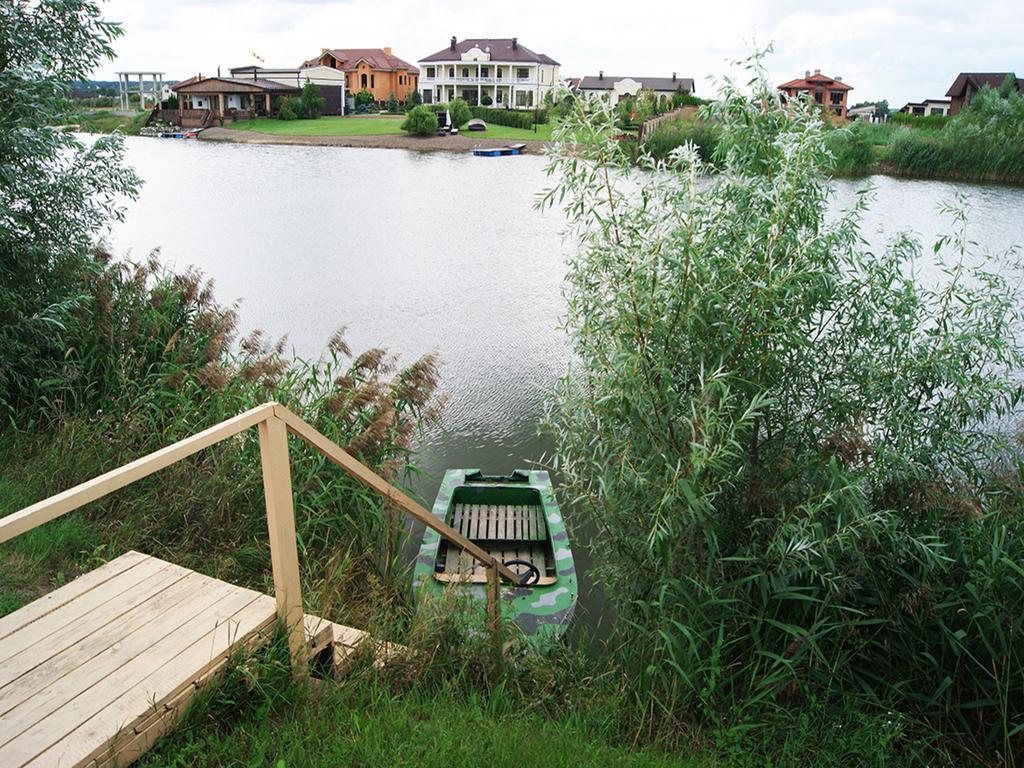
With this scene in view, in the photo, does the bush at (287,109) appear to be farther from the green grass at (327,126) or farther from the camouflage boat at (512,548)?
the camouflage boat at (512,548)

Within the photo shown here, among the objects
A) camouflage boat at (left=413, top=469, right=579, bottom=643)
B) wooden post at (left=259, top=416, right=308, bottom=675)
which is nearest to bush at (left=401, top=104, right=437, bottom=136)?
camouflage boat at (left=413, top=469, right=579, bottom=643)

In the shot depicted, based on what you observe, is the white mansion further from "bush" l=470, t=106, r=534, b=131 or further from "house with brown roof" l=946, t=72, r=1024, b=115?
"house with brown roof" l=946, t=72, r=1024, b=115

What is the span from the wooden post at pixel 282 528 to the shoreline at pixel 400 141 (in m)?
33.5

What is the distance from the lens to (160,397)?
18.6 ft

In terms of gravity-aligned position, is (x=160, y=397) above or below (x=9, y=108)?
below

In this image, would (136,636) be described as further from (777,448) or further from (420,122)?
(420,122)

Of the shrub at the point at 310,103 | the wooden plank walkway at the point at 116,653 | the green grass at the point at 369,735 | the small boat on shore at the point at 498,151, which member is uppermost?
the shrub at the point at 310,103

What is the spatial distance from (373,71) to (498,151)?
2355 centimetres

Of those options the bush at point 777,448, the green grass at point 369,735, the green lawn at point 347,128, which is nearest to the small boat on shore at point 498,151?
the green lawn at point 347,128

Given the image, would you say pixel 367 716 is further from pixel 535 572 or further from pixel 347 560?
pixel 535 572

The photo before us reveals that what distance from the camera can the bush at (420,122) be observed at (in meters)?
37.8

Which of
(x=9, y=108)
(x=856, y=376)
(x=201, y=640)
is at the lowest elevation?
(x=201, y=640)

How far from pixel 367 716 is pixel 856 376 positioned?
2.77 metres

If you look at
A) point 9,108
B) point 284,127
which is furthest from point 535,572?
point 284,127
